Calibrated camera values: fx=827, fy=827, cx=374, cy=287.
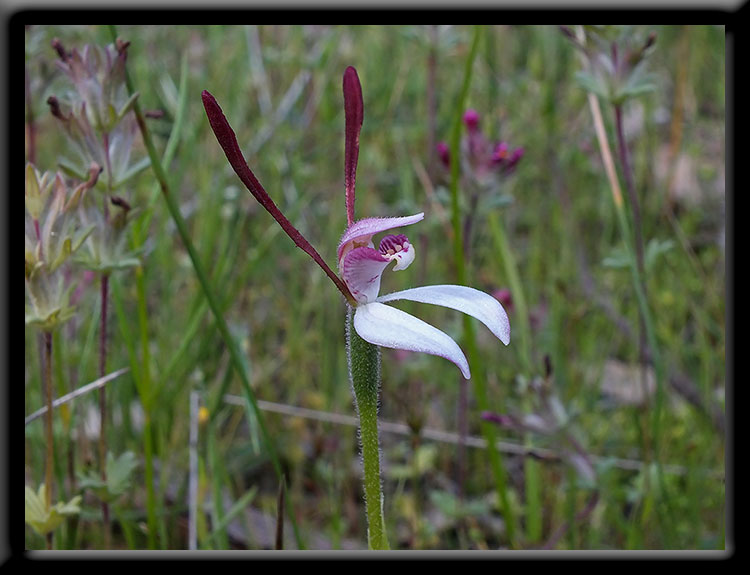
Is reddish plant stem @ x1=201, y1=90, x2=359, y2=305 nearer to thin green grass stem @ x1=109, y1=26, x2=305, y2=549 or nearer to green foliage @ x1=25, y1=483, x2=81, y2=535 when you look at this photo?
thin green grass stem @ x1=109, y1=26, x2=305, y2=549

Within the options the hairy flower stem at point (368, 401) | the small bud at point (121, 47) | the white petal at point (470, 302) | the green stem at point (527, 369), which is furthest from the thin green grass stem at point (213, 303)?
the green stem at point (527, 369)

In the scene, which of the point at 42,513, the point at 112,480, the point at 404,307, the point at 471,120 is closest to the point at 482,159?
the point at 471,120

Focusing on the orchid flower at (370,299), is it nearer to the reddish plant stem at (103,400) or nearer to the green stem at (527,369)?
the reddish plant stem at (103,400)

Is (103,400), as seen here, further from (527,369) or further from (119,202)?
(527,369)

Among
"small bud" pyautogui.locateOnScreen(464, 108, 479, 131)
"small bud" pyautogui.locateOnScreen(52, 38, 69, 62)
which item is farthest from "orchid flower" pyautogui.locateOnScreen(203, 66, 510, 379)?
"small bud" pyautogui.locateOnScreen(464, 108, 479, 131)

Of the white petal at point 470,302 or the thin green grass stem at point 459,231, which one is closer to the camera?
the white petal at point 470,302

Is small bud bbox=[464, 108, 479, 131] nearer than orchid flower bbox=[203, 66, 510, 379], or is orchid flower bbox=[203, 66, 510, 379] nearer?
orchid flower bbox=[203, 66, 510, 379]
